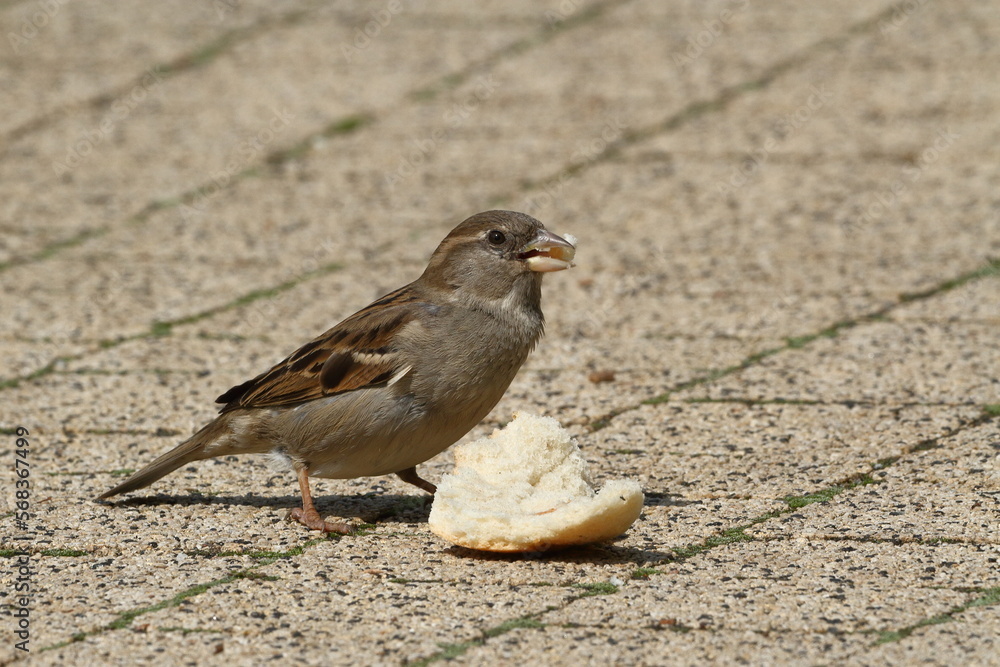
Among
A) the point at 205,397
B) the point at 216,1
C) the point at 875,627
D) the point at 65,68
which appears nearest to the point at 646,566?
the point at 875,627

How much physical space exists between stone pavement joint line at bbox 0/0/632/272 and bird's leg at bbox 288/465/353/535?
3.92 m

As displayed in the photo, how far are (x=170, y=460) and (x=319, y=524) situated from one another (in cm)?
60

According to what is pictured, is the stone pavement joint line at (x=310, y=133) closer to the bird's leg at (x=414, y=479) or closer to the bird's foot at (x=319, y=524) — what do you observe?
the bird's leg at (x=414, y=479)

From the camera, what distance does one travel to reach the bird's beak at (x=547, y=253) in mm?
4781

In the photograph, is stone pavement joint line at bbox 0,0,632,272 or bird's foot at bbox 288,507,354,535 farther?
stone pavement joint line at bbox 0,0,632,272

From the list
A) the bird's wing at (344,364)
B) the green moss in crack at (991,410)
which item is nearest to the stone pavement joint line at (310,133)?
the bird's wing at (344,364)

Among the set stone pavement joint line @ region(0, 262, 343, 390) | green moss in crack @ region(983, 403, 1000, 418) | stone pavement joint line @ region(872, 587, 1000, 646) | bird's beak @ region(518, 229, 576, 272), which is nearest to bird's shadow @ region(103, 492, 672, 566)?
bird's beak @ region(518, 229, 576, 272)

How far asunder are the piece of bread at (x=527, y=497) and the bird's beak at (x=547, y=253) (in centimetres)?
50

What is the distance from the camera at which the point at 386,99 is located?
10.7m

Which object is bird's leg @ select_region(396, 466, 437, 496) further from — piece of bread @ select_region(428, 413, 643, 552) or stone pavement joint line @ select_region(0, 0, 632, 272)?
stone pavement joint line @ select_region(0, 0, 632, 272)

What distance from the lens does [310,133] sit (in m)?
10.2

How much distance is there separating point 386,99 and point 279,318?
3.79m

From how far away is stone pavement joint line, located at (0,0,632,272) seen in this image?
28.1ft

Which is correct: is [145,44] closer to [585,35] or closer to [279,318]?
[585,35]
